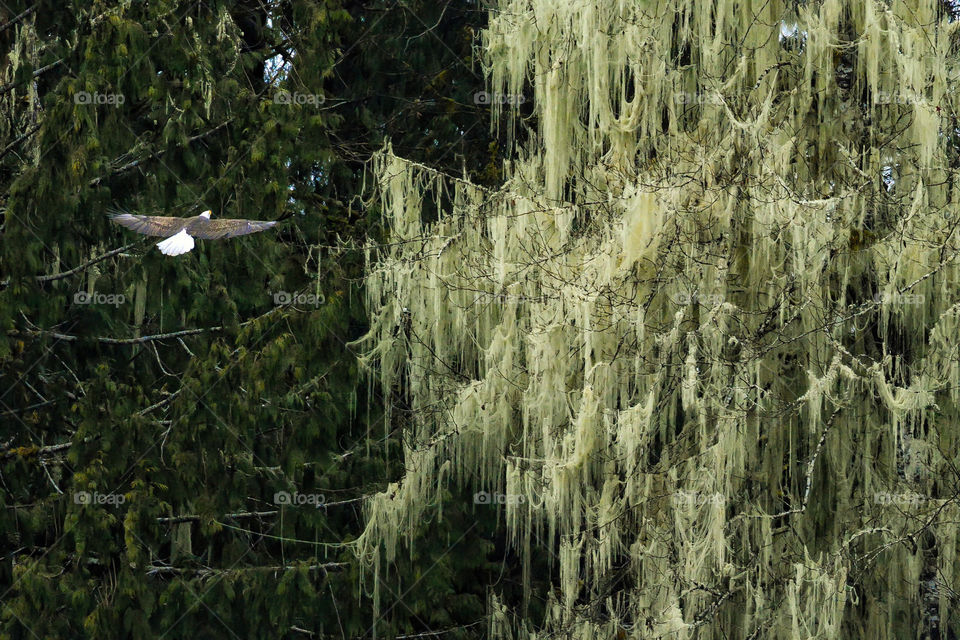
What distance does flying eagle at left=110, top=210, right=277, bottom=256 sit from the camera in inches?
252

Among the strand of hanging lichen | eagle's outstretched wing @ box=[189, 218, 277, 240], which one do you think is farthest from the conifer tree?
the strand of hanging lichen

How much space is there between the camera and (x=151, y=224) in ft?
21.2

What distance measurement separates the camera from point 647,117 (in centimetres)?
710

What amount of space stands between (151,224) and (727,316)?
281cm

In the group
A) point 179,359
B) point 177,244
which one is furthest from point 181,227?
point 179,359

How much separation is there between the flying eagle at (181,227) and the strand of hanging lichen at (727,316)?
1384 mm

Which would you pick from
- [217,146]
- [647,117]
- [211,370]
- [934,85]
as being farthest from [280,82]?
[934,85]

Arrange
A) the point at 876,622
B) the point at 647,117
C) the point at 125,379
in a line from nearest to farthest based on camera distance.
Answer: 1. the point at 876,622
2. the point at 647,117
3. the point at 125,379

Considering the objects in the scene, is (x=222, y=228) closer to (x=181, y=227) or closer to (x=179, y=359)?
(x=181, y=227)

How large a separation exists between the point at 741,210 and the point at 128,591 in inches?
150

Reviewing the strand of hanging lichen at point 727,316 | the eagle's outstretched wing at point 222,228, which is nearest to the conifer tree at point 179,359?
the eagle's outstretched wing at point 222,228

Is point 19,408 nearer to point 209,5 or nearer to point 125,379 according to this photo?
point 125,379

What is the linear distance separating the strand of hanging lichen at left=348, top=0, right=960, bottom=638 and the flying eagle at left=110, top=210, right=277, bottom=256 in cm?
138

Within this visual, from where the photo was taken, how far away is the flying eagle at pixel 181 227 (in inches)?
252
